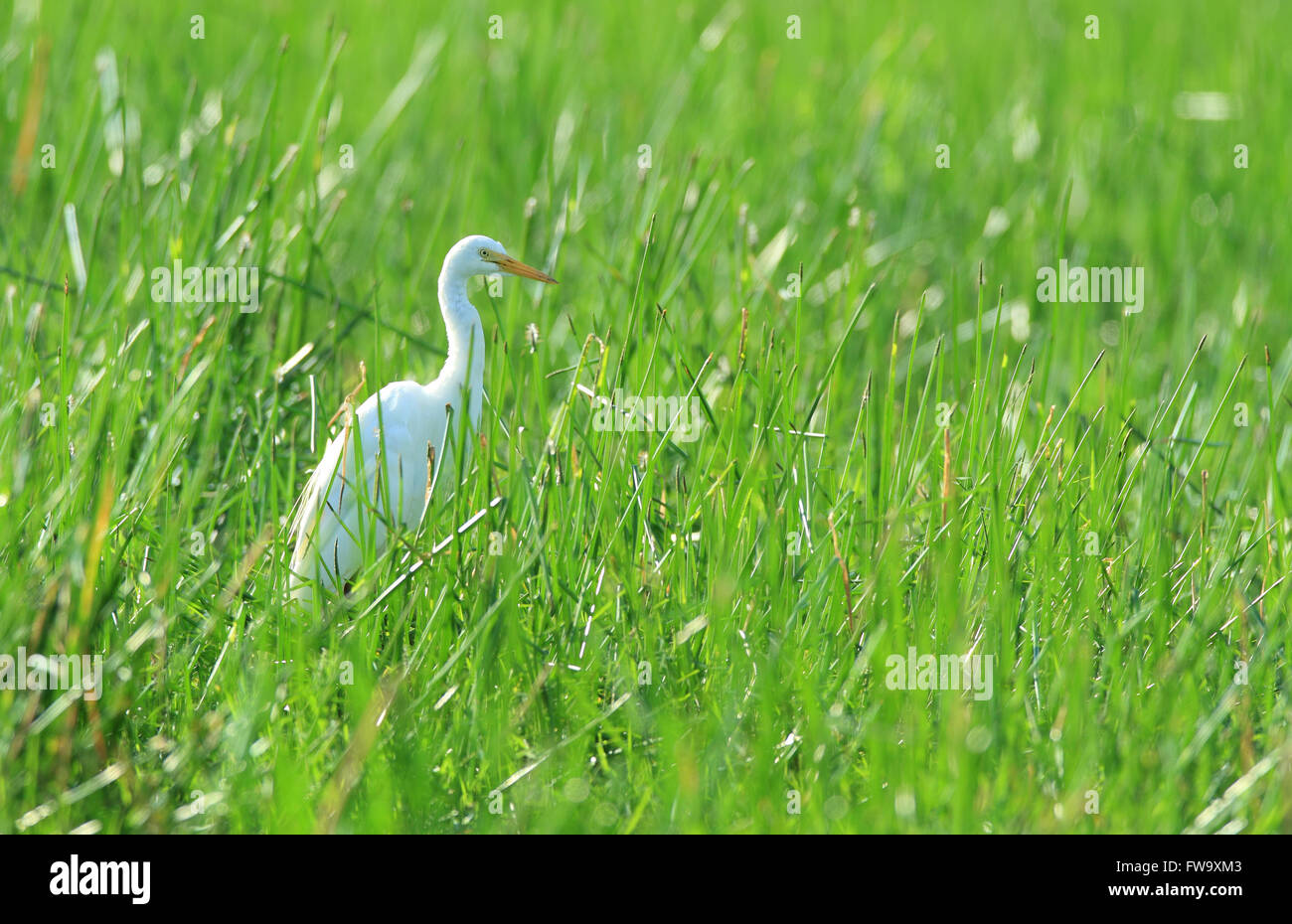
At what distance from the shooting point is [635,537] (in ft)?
9.50

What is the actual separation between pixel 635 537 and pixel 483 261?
38.0 inches

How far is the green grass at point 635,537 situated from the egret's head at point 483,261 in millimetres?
303

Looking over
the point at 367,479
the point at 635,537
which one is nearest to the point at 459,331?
the point at 367,479

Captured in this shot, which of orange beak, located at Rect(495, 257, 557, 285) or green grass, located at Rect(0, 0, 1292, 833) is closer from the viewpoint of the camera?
green grass, located at Rect(0, 0, 1292, 833)

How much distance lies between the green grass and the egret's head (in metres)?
0.30

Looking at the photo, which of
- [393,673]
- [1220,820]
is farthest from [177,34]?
[1220,820]

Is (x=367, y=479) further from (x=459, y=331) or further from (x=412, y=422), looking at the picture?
(x=459, y=331)

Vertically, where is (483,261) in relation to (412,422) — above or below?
above

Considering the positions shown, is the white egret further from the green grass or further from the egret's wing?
the green grass

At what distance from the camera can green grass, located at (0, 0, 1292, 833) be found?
7.58 ft

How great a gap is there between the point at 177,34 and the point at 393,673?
5408mm

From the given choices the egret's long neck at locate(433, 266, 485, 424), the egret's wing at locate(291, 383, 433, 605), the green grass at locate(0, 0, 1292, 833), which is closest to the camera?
the green grass at locate(0, 0, 1292, 833)

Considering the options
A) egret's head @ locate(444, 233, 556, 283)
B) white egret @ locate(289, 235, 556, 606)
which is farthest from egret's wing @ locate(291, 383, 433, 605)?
egret's head @ locate(444, 233, 556, 283)

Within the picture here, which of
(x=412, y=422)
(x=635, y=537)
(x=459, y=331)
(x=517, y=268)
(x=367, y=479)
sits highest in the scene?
(x=517, y=268)
